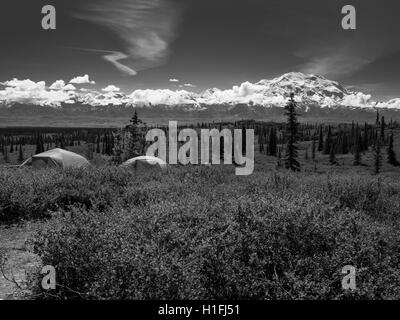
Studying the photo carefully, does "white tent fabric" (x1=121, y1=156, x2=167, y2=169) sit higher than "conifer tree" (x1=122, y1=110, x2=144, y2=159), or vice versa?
"conifer tree" (x1=122, y1=110, x2=144, y2=159)

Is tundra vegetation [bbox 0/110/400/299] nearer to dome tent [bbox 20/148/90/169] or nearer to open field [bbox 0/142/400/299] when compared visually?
open field [bbox 0/142/400/299]

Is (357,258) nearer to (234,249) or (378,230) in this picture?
(378,230)

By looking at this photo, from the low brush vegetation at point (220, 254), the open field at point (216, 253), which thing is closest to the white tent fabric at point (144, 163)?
the open field at point (216, 253)

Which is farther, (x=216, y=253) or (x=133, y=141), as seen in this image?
(x=133, y=141)

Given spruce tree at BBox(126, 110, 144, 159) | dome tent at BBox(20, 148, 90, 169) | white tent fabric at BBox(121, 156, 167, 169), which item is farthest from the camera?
spruce tree at BBox(126, 110, 144, 159)

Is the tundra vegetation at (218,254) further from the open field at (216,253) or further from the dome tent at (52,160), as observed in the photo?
the dome tent at (52,160)

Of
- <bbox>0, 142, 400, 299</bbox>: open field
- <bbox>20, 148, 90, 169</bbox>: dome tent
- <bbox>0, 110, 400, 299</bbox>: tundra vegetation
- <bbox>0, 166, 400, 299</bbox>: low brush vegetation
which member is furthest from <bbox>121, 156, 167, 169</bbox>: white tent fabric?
<bbox>0, 166, 400, 299</bbox>: low brush vegetation

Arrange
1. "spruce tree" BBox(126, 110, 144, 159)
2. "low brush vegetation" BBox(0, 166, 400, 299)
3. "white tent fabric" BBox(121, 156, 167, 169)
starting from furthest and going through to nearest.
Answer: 1. "spruce tree" BBox(126, 110, 144, 159)
2. "white tent fabric" BBox(121, 156, 167, 169)
3. "low brush vegetation" BBox(0, 166, 400, 299)

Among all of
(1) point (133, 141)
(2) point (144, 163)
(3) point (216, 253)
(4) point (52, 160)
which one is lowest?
(2) point (144, 163)

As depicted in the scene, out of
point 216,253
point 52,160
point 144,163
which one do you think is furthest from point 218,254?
point 144,163

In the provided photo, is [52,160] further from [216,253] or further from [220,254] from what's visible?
[220,254]

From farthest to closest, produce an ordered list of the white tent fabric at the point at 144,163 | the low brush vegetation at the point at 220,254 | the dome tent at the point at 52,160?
the white tent fabric at the point at 144,163 → the dome tent at the point at 52,160 → the low brush vegetation at the point at 220,254
